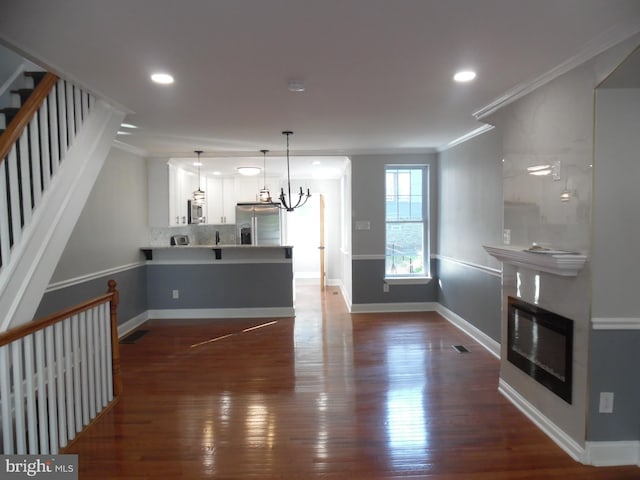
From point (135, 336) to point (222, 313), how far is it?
1265mm

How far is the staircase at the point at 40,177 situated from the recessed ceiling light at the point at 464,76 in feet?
9.05

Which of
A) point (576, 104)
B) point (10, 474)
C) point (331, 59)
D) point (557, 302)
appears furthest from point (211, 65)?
point (557, 302)

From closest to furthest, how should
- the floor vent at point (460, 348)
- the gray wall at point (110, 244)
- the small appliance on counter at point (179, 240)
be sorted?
the gray wall at point (110, 244) → the floor vent at point (460, 348) → the small appliance on counter at point (179, 240)

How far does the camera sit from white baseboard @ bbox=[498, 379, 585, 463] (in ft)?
7.55

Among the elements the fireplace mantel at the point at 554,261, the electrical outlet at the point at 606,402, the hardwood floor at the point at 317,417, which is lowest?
the hardwood floor at the point at 317,417

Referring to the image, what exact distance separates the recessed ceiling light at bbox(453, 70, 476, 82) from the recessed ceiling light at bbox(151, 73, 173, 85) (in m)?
2.02

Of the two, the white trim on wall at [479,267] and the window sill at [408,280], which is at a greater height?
the white trim on wall at [479,267]

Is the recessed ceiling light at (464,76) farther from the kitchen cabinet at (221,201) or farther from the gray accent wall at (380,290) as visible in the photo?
the kitchen cabinet at (221,201)

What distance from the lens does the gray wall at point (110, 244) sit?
147 inches

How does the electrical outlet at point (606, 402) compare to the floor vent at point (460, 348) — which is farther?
the floor vent at point (460, 348)

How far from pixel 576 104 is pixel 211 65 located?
233cm

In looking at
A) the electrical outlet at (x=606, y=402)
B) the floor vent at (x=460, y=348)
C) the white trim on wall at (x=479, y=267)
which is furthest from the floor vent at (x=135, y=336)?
the electrical outlet at (x=606, y=402)

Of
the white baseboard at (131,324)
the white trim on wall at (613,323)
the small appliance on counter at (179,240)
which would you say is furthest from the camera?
the small appliance on counter at (179,240)

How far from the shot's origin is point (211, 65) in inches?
93.1
